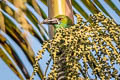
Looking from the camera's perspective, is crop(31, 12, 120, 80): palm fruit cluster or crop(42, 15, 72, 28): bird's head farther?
crop(42, 15, 72, 28): bird's head

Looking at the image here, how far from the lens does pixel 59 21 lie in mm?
2305

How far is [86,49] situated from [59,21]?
53 centimetres

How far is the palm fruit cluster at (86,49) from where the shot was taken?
178 cm

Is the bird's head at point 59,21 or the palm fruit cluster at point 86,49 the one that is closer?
the palm fruit cluster at point 86,49

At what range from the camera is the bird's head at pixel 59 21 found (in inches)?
90.7

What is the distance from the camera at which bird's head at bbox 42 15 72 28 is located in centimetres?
230

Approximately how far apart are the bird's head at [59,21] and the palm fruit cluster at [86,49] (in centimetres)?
39

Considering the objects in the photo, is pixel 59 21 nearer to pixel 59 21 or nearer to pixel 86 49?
pixel 59 21

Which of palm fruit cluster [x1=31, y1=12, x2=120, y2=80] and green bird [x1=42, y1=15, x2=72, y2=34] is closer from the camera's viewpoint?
palm fruit cluster [x1=31, y1=12, x2=120, y2=80]

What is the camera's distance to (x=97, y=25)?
1.92 metres

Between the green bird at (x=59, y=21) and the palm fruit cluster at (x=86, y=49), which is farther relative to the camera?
the green bird at (x=59, y=21)

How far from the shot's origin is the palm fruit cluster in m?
1.78

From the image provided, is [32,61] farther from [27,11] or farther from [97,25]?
[97,25]

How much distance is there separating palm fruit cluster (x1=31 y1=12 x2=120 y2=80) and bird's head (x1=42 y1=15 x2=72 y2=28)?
387 millimetres
